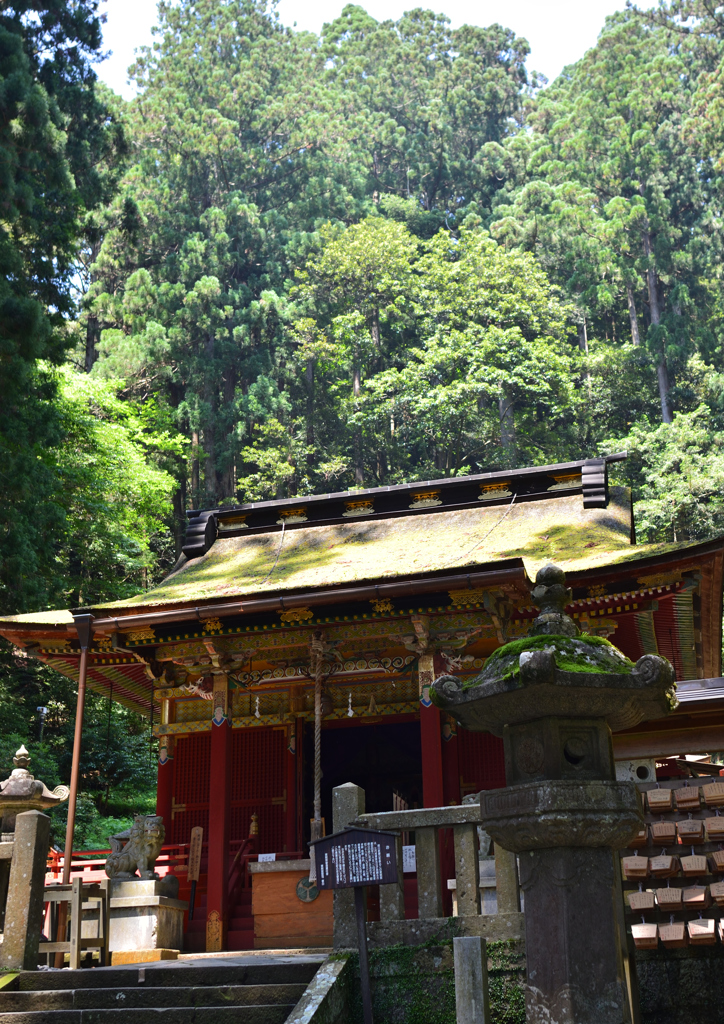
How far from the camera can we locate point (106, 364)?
35125mm

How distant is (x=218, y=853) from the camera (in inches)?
452

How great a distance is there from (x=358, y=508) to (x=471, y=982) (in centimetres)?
1110

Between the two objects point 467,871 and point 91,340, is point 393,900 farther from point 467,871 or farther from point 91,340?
point 91,340

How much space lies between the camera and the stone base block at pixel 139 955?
10.1 meters

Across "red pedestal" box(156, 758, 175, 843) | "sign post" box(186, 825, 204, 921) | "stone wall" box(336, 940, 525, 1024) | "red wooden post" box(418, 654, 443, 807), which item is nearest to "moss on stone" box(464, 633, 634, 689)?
"stone wall" box(336, 940, 525, 1024)

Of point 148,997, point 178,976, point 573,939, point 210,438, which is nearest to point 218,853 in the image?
point 178,976

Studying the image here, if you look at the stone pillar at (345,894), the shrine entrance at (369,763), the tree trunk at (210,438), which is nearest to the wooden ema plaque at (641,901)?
the stone pillar at (345,894)

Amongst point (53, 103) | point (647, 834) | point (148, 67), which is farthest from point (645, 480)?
point (148, 67)

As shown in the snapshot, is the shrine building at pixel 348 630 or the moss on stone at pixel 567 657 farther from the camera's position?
the shrine building at pixel 348 630

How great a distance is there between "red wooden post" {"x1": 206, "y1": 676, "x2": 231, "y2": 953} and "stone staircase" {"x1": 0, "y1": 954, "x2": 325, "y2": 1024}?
3.83 m

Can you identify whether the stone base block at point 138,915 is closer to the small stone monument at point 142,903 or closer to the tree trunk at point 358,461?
the small stone monument at point 142,903

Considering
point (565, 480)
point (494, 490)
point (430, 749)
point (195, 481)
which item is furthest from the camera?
point (195, 481)

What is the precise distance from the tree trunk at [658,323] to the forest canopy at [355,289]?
0.41 ft

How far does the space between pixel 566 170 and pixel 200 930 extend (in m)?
44.7
